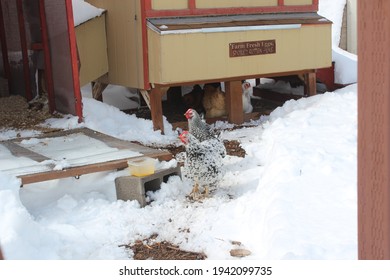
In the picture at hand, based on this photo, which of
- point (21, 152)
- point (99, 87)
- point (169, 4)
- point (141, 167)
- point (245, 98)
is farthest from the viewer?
point (99, 87)

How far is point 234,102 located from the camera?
370 inches

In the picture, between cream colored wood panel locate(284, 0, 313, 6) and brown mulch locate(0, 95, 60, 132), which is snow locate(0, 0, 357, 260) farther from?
cream colored wood panel locate(284, 0, 313, 6)

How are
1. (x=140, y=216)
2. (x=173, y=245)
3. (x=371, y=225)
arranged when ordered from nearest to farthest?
(x=371, y=225)
(x=173, y=245)
(x=140, y=216)

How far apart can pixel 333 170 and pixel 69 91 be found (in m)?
4.37

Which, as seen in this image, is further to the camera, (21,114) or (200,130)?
(21,114)

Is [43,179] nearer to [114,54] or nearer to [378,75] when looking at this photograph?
[378,75]

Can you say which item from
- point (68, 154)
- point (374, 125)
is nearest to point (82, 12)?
point (68, 154)

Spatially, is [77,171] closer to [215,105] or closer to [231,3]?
[215,105]

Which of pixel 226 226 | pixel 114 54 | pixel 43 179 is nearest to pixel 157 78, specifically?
pixel 114 54

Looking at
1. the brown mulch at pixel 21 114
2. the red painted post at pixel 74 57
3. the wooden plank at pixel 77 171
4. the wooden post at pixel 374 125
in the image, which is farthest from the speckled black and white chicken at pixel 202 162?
the wooden post at pixel 374 125

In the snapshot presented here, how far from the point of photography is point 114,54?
962cm

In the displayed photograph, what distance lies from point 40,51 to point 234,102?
3184 millimetres

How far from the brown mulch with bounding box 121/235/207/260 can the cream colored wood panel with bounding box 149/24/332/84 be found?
166 inches

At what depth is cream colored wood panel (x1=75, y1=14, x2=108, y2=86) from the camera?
919cm
